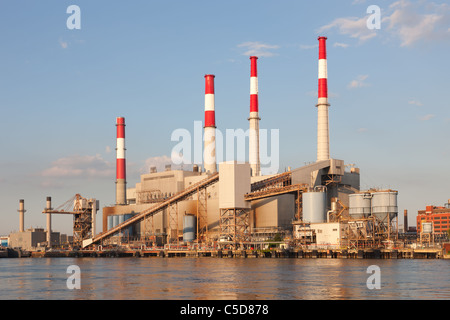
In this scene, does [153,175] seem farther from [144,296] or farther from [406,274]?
[144,296]

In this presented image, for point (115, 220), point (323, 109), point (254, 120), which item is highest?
point (323, 109)

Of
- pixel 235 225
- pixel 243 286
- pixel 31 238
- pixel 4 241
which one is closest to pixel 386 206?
pixel 235 225

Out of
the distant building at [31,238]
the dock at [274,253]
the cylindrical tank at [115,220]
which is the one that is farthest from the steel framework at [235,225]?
the distant building at [31,238]

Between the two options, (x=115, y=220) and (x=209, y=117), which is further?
(x=115, y=220)

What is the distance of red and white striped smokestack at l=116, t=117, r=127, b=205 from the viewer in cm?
14050

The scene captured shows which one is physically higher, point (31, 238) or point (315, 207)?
point (315, 207)

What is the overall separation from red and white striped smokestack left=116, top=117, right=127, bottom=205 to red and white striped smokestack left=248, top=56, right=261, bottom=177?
94.6ft

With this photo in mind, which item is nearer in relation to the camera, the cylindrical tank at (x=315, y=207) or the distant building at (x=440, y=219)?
the cylindrical tank at (x=315, y=207)

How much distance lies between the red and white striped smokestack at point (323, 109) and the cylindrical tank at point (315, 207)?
471 inches

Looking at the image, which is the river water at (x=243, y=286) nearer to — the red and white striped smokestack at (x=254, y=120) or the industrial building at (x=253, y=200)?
the industrial building at (x=253, y=200)

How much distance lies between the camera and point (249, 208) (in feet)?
379

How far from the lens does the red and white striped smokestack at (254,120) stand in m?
125

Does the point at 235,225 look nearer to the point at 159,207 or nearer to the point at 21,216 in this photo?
the point at 159,207

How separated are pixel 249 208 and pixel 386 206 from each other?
2551 cm
